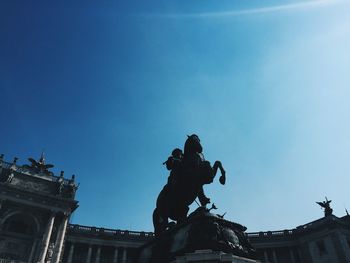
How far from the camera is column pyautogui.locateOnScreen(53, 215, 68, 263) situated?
46.2 metres

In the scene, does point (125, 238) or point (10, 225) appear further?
point (125, 238)

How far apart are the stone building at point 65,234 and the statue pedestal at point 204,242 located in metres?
43.6

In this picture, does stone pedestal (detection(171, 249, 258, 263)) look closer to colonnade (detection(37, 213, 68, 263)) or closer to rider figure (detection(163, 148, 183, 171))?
rider figure (detection(163, 148, 183, 171))

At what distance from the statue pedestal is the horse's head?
183 cm

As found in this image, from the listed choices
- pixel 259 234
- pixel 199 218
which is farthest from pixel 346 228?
pixel 199 218

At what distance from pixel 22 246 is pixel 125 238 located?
15.3 meters

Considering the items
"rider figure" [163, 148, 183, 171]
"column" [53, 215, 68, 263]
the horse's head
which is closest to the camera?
the horse's head

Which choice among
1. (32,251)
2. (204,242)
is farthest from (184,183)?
(32,251)

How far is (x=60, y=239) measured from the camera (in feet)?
158

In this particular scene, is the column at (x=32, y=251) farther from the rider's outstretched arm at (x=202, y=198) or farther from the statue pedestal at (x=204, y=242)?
the rider's outstretched arm at (x=202, y=198)

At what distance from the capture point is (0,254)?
143ft

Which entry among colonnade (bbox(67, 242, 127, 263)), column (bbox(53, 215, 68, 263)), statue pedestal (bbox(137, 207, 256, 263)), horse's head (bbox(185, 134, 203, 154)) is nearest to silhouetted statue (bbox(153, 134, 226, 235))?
horse's head (bbox(185, 134, 203, 154))

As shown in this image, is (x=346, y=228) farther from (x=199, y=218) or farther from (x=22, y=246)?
(x=199, y=218)

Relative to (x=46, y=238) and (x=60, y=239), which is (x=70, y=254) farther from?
(x=46, y=238)
